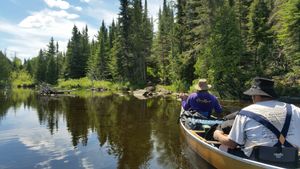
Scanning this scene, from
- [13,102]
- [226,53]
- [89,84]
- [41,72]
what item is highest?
[41,72]

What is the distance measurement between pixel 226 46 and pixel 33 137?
22.7 metres

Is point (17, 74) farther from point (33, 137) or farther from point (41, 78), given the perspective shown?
point (33, 137)

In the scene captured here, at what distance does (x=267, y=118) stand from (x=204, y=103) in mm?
7025

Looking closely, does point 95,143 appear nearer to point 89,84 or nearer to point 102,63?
point 89,84

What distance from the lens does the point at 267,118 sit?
5750mm

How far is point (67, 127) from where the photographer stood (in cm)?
1733

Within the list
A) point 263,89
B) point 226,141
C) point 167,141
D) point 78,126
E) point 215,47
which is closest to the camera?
point 263,89

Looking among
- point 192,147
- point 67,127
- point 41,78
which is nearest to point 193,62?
point 67,127

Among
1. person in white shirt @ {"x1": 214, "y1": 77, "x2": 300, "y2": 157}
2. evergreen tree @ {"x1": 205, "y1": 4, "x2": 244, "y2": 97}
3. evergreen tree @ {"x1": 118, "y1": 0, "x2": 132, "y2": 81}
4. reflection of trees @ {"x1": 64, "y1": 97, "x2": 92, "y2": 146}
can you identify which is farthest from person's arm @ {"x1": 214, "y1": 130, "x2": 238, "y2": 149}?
evergreen tree @ {"x1": 118, "y1": 0, "x2": 132, "y2": 81}

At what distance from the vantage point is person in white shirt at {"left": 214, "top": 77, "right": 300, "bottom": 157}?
5.77m

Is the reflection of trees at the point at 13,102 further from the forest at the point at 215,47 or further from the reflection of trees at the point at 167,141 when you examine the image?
the forest at the point at 215,47

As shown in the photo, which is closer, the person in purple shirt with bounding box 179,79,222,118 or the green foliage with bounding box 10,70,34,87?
the person in purple shirt with bounding box 179,79,222,118

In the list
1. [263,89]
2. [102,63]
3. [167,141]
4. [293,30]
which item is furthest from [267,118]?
[102,63]

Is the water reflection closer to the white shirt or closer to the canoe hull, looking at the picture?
the canoe hull
